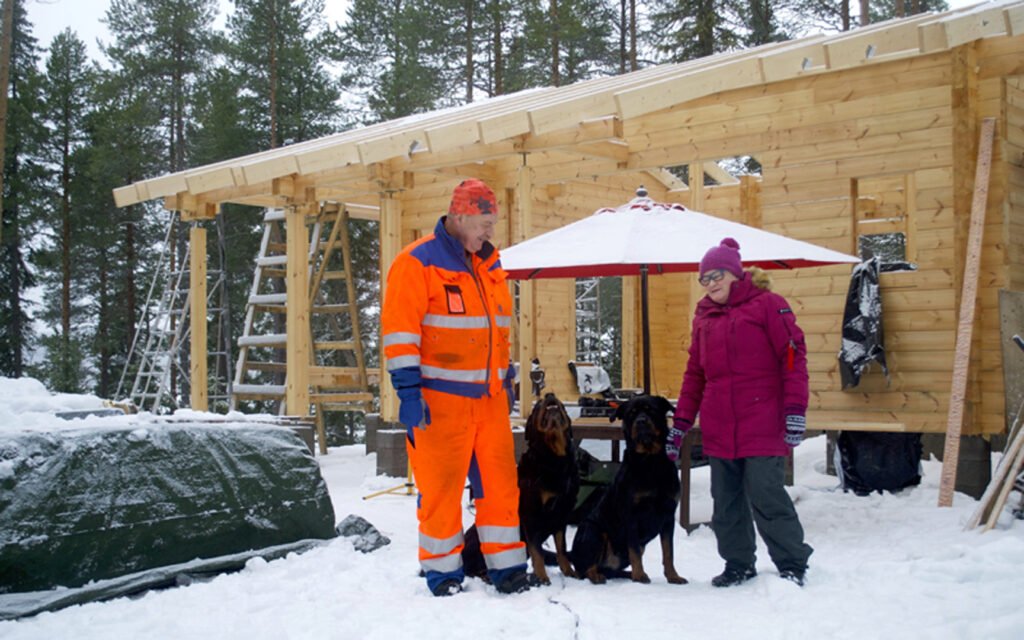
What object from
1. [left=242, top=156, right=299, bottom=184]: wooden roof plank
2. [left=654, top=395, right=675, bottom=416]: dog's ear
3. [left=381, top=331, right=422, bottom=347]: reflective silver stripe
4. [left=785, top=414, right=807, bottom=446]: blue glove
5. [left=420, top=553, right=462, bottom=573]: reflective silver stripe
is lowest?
[left=420, top=553, right=462, bottom=573]: reflective silver stripe

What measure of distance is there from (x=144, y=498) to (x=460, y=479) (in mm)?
1600

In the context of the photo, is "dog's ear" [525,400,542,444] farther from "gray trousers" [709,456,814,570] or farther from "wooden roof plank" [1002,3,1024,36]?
"wooden roof plank" [1002,3,1024,36]

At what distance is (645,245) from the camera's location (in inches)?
213

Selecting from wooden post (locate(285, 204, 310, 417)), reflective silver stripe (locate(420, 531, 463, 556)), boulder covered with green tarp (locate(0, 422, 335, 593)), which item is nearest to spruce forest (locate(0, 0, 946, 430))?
wooden post (locate(285, 204, 310, 417))

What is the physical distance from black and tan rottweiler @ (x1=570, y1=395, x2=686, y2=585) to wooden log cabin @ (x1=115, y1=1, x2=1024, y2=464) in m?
3.01

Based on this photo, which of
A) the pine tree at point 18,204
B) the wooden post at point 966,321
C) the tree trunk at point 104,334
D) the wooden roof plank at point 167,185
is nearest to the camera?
the wooden post at point 966,321

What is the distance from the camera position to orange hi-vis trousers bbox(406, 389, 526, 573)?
162 inches

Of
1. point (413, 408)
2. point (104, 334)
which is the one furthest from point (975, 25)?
point (104, 334)

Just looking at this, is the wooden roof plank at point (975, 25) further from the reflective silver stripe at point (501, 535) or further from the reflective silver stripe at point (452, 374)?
the reflective silver stripe at point (501, 535)

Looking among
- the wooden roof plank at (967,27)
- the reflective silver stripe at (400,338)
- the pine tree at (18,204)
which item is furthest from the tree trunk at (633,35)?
the reflective silver stripe at (400,338)

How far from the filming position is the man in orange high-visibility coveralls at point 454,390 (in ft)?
13.3

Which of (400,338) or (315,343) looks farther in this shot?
(315,343)

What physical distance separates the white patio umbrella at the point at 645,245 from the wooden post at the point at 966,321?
1244mm

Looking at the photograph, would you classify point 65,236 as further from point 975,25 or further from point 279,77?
point 975,25
